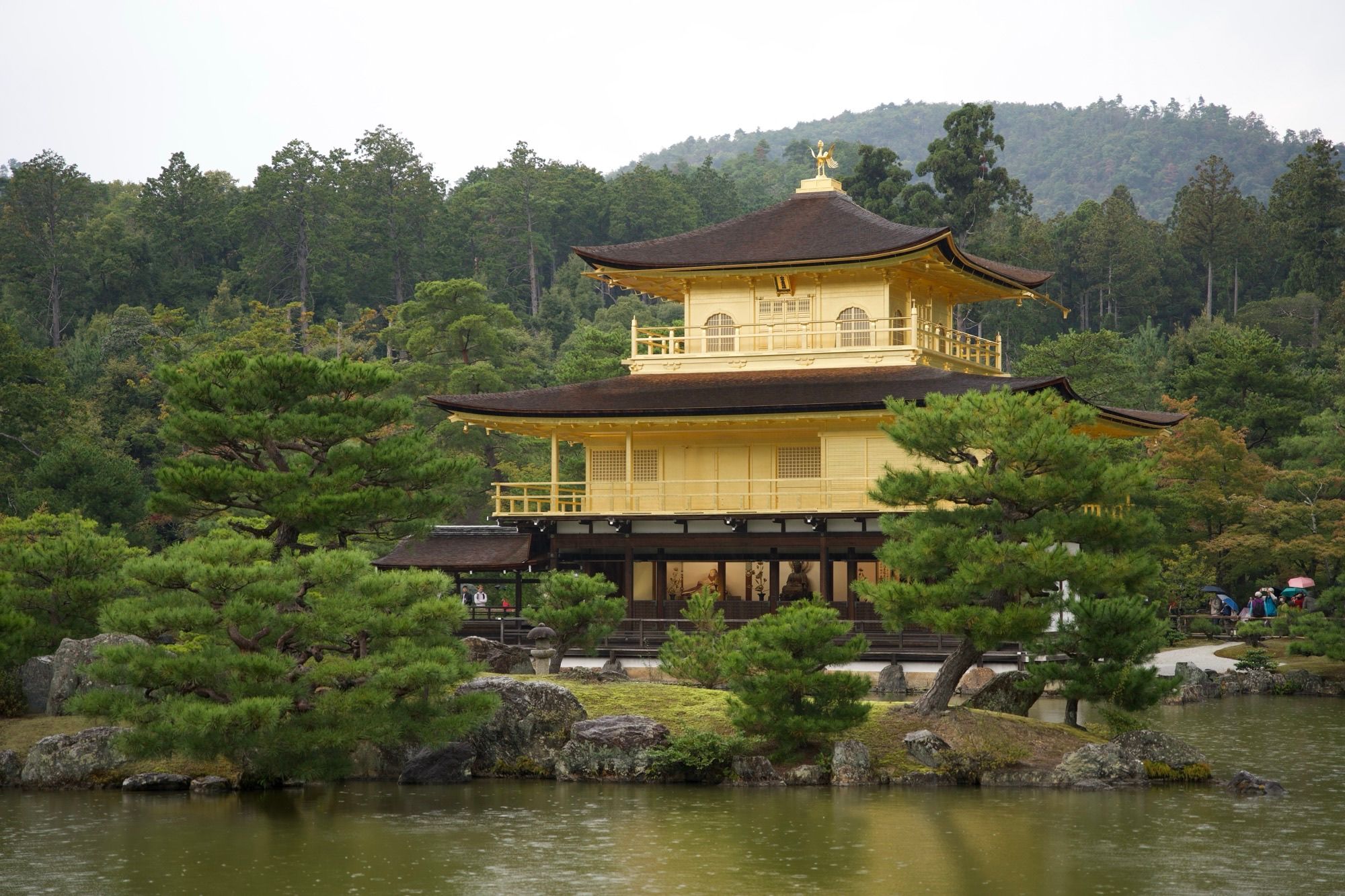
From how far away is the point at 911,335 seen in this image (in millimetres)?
36875

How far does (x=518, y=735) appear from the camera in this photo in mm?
23891

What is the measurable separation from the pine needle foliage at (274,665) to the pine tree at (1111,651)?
8.28 metres

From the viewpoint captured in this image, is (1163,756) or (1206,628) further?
(1206,628)

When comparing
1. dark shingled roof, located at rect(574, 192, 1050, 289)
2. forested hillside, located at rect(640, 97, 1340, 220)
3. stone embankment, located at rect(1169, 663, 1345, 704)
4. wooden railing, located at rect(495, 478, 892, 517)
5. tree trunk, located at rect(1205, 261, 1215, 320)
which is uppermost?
forested hillside, located at rect(640, 97, 1340, 220)

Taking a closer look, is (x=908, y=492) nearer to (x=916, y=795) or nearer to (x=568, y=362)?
(x=916, y=795)

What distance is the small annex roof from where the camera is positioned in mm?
36438

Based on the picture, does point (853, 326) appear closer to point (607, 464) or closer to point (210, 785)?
point (607, 464)

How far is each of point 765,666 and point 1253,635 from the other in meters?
22.1

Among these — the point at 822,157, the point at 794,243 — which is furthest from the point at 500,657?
the point at 822,157

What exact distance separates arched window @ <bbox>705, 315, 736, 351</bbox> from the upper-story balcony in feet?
0.05

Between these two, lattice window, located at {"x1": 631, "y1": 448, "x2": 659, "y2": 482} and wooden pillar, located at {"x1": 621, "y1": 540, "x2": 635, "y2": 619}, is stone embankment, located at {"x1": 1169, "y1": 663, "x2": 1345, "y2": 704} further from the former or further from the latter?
lattice window, located at {"x1": 631, "y1": 448, "x2": 659, "y2": 482}

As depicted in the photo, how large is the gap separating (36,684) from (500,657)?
7.65 m

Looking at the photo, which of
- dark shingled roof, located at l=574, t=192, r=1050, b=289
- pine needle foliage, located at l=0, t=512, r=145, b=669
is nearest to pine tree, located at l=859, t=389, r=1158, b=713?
dark shingled roof, located at l=574, t=192, r=1050, b=289

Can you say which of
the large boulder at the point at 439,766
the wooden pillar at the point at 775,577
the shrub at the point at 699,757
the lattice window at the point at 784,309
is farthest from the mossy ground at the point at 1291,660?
the large boulder at the point at 439,766
